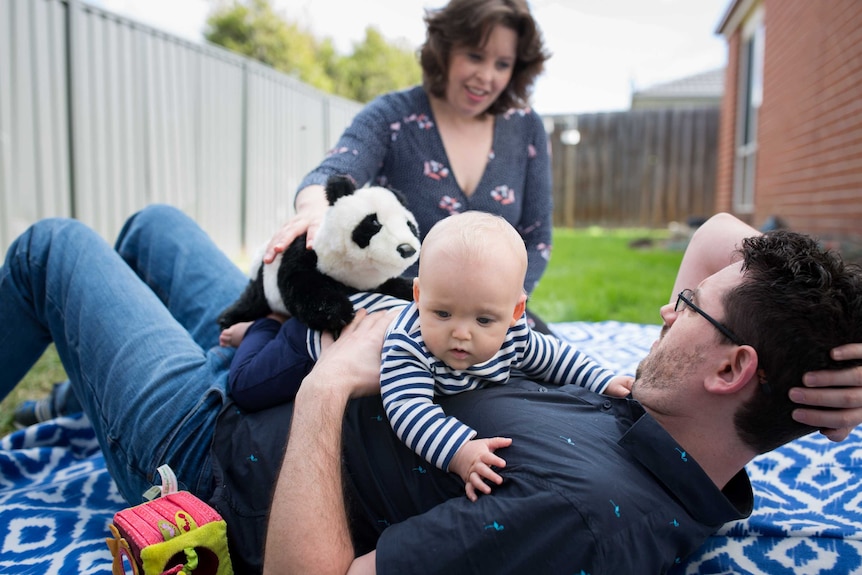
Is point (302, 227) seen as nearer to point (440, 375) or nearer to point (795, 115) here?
point (440, 375)

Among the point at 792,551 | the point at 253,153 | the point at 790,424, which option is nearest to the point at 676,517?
the point at 790,424

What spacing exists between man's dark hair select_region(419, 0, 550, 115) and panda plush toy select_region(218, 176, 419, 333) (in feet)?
3.50

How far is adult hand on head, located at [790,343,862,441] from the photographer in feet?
4.16

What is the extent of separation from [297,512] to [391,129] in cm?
178

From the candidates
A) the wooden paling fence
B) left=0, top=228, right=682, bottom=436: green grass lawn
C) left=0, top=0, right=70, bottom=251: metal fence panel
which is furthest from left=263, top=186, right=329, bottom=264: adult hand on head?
the wooden paling fence

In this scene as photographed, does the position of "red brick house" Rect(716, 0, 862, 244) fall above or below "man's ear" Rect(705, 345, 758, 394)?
above

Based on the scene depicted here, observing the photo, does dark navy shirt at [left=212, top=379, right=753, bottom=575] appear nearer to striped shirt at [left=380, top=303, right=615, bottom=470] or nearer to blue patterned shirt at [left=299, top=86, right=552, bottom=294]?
striped shirt at [left=380, top=303, right=615, bottom=470]

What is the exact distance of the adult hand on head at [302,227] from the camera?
188 centimetres

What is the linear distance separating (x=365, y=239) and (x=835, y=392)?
3.55 feet

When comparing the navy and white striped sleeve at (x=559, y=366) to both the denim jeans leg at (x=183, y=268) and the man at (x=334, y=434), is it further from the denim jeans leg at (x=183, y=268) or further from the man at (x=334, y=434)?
the denim jeans leg at (x=183, y=268)

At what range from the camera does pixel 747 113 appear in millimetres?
11641

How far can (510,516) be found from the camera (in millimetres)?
1201

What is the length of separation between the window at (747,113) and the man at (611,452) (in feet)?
35.4

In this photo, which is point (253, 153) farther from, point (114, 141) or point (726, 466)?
point (726, 466)
